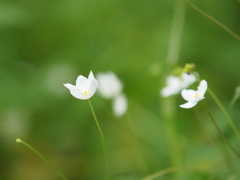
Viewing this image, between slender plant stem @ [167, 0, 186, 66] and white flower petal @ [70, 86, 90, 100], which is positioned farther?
slender plant stem @ [167, 0, 186, 66]

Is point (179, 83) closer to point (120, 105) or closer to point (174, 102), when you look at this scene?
point (120, 105)

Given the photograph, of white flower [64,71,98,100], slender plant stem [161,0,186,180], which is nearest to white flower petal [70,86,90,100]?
white flower [64,71,98,100]

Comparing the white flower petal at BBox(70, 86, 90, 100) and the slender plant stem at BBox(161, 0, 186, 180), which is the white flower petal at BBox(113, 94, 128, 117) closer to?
the slender plant stem at BBox(161, 0, 186, 180)

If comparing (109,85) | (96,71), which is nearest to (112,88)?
(109,85)

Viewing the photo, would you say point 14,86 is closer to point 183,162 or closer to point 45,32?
point 45,32

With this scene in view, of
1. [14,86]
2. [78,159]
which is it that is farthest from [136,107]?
[14,86]

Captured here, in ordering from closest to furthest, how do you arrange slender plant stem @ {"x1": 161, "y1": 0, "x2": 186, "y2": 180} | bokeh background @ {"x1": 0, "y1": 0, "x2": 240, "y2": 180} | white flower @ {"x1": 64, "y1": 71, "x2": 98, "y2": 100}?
white flower @ {"x1": 64, "y1": 71, "x2": 98, "y2": 100} < slender plant stem @ {"x1": 161, "y1": 0, "x2": 186, "y2": 180} < bokeh background @ {"x1": 0, "y1": 0, "x2": 240, "y2": 180}
